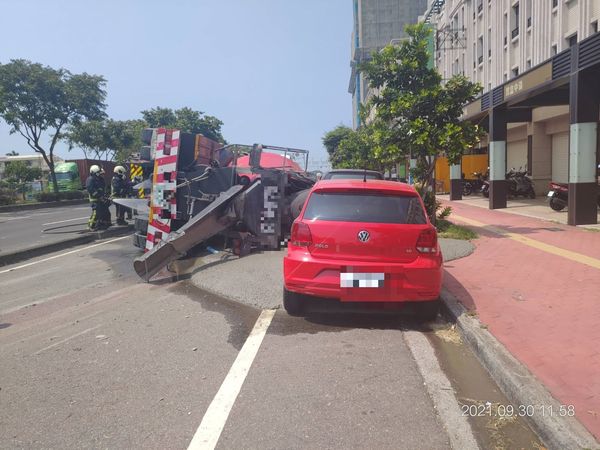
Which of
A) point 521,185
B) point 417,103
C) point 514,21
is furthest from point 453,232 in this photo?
point 514,21

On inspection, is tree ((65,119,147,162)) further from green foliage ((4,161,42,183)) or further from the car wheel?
the car wheel

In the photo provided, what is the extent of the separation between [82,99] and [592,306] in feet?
106

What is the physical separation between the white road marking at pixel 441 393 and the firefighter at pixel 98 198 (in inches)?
407

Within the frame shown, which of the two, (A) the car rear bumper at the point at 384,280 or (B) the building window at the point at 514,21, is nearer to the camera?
(A) the car rear bumper at the point at 384,280

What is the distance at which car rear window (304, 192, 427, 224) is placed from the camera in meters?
5.33

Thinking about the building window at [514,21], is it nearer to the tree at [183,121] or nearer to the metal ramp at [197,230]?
the metal ramp at [197,230]

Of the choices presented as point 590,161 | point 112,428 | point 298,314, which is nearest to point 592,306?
point 298,314

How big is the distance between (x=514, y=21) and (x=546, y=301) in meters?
22.4

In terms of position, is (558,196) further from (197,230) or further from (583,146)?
(197,230)

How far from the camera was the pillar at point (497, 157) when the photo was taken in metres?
18.8

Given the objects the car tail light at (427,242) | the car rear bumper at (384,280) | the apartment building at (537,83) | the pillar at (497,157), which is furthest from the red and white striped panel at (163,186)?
the pillar at (497,157)

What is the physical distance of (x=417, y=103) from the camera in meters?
11.3

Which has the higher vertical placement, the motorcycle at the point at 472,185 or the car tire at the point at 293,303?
the motorcycle at the point at 472,185

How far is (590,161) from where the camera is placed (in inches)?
496
